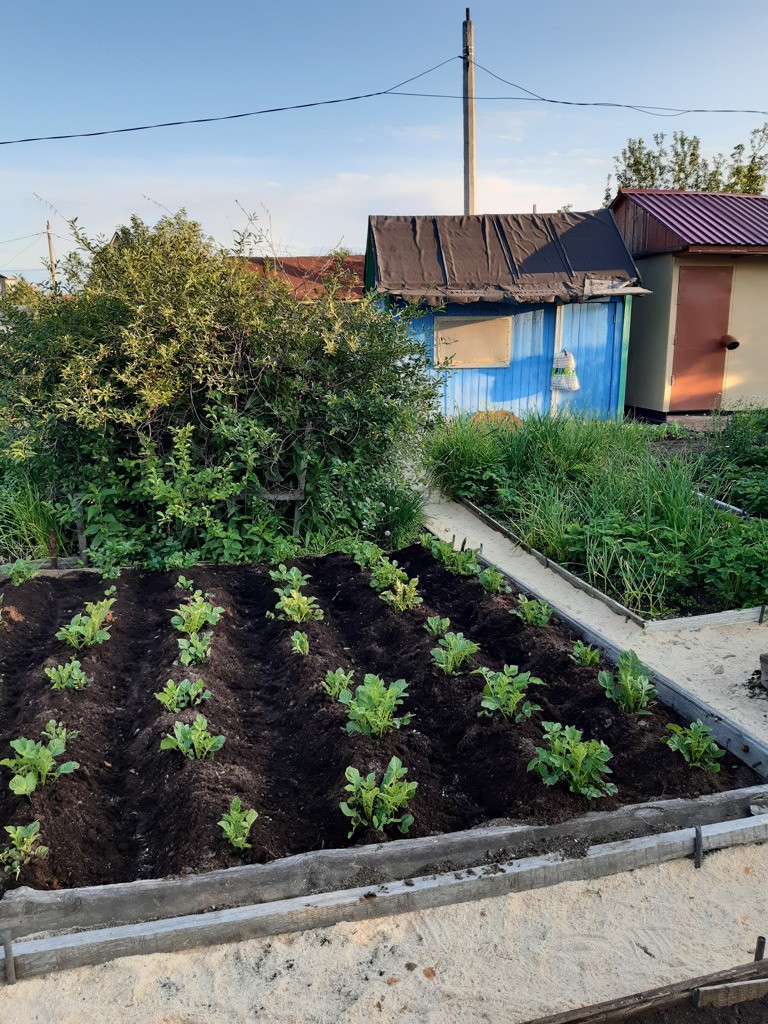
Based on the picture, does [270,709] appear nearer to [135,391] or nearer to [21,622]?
[21,622]

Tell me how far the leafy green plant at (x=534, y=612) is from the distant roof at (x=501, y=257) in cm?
700

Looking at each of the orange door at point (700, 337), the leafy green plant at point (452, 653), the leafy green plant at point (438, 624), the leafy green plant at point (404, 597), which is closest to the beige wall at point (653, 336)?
the orange door at point (700, 337)

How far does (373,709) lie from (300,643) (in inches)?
38.8

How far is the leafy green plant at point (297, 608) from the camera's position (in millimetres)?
4750

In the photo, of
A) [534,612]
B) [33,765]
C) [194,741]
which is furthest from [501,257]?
[33,765]

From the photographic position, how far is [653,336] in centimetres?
1262

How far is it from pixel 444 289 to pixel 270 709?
27.5 feet

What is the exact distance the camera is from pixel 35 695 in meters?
3.89

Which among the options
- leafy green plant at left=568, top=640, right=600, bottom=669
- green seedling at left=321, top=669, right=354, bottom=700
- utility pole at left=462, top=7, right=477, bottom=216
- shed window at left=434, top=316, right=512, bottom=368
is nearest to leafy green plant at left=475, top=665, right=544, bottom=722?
leafy green plant at left=568, top=640, right=600, bottom=669

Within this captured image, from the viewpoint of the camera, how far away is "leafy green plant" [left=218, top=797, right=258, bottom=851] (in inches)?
109

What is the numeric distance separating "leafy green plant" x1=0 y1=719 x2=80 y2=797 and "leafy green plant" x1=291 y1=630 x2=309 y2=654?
4.66ft

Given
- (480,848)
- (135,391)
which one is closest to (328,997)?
(480,848)

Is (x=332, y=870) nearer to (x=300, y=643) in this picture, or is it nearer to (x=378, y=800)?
(x=378, y=800)

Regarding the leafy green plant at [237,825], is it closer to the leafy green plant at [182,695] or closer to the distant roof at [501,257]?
the leafy green plant at [182,695]
